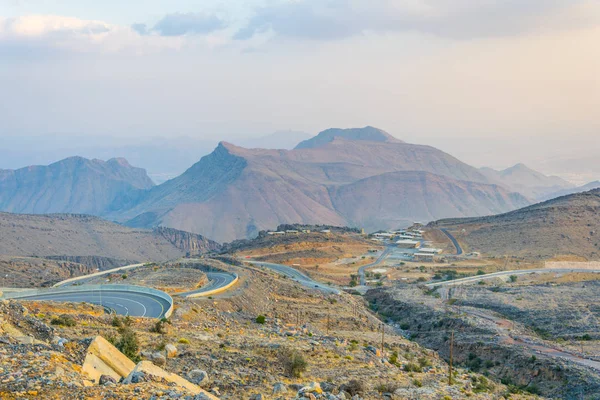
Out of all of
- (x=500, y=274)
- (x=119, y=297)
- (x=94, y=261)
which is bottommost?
(x=94, y=261)

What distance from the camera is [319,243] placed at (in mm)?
105250

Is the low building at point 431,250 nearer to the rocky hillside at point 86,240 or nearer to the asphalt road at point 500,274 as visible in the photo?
the asphalt road at point 500,274

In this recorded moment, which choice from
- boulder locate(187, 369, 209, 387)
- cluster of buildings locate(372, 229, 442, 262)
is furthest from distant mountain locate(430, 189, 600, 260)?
boulder locate(187, 369, 209, 387)

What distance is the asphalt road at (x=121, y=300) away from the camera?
3756 cm

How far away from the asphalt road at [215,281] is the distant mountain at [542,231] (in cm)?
5733

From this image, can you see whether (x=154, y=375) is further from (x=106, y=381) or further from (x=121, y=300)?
(x=121, y=300)

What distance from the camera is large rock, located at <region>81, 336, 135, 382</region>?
53.4 ft

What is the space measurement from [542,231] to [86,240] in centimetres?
10701

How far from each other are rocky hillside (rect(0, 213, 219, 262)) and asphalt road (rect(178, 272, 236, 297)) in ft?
254

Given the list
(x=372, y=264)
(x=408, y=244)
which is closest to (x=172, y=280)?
(x=372, y=264)

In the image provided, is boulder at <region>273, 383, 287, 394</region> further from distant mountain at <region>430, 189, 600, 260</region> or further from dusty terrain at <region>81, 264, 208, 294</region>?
distant mountain at <region>430, 189, 600, 260</region>

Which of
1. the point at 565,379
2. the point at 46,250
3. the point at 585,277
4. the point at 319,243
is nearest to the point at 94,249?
the point at 46,250

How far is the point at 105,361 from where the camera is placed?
55.7ft

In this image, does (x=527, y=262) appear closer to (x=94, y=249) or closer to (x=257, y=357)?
(x=257, y=357)
